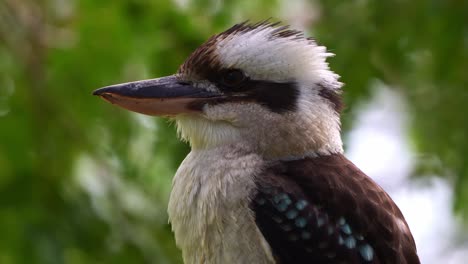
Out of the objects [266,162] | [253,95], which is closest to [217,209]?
[266,162]

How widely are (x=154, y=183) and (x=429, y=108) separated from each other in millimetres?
1522

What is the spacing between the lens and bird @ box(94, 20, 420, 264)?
12.5 ft

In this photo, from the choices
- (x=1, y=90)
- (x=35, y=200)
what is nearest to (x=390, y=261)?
(x=35, y=200)

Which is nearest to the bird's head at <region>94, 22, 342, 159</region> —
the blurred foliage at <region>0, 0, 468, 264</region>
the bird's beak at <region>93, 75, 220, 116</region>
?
the bird's beak at <region>93, 75, 220, 116</region>

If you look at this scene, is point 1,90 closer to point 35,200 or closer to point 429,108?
point 35,200

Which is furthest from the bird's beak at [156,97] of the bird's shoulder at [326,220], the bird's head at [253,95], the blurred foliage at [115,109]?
the blurred foliage at [115,109]

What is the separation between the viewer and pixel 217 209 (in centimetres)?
382

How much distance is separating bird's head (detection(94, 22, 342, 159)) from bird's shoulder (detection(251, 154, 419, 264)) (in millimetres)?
192

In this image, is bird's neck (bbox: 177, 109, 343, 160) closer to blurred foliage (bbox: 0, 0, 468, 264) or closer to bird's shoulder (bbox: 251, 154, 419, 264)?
bird's shoulder (bbox: 251, 154, 419, 264)

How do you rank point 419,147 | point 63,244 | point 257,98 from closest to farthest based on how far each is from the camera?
1. point 257,98
2. point 63,244
3. point 419,147

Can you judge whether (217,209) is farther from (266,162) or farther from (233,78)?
(233,78)

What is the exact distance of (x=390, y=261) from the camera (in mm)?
3781

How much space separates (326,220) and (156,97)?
0.78 m

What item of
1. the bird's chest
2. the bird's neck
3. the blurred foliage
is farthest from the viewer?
the blurred foliage
